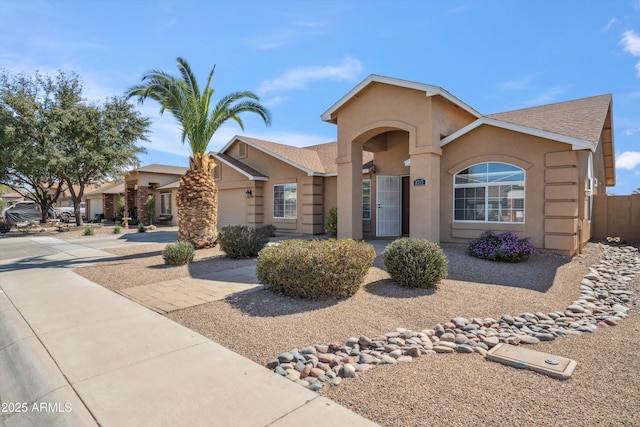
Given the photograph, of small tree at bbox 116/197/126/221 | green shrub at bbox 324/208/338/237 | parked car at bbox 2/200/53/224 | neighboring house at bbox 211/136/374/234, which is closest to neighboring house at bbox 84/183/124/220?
small tree at bbox 116/197/126/221

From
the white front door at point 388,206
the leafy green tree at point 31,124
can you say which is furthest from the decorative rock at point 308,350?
the leafy green tree at point 31,124

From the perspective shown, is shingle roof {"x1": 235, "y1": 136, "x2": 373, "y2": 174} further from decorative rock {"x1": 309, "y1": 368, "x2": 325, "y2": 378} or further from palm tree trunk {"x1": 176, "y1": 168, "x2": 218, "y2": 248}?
decorative rock {"x1": 309, "y1": 368, "x2": 325, "y2": 378}

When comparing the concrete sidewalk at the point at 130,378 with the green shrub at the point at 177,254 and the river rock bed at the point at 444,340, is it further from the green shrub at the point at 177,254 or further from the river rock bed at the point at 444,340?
the green shrub at the point at 177,254

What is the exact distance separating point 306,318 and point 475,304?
314cm

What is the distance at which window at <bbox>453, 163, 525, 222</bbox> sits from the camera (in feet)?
34.9

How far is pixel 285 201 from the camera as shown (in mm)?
18000

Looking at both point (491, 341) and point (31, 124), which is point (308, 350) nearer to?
point (491, 341)

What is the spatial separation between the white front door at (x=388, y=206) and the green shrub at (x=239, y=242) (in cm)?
565

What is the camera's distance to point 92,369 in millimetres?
3873

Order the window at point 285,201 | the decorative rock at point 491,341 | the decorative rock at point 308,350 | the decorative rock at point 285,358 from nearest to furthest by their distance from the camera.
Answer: the decorative rock at point 285,358, the decorative rock at point 308,350, the decorative rock at point 491,341, the window at point 285,201

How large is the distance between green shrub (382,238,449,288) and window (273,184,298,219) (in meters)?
10.6

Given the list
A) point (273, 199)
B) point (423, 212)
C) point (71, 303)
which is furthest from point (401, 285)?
point (273, 199)

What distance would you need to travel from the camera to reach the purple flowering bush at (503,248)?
934 centimetres

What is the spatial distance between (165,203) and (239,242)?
21952mm
